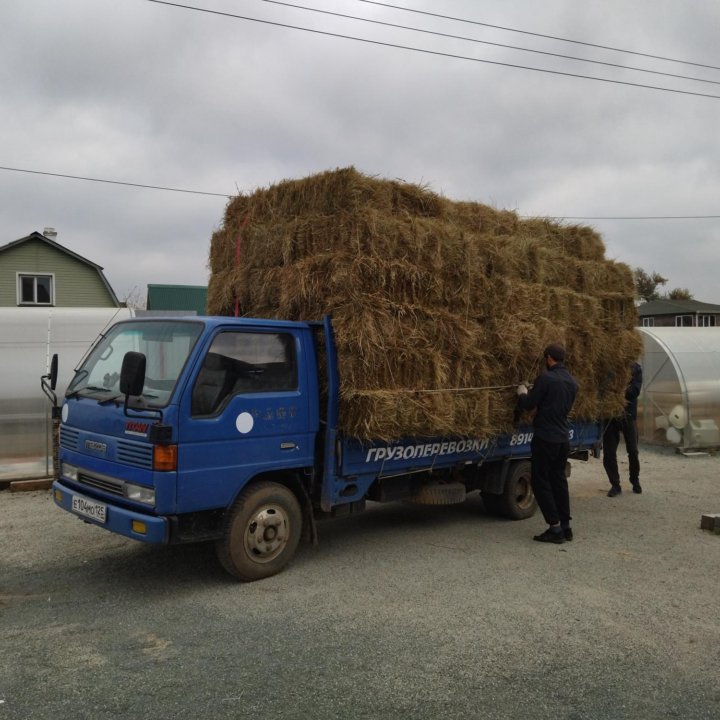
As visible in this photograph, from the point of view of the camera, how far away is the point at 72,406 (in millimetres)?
5793

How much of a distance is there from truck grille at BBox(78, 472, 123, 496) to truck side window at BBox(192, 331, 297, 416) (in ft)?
2.81

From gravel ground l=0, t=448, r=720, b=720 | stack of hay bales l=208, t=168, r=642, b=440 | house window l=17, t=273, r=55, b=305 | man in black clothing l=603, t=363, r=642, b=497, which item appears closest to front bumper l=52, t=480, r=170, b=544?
gravel ground l=0, t=448, r=720, b=720

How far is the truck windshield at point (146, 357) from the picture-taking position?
5.20 m

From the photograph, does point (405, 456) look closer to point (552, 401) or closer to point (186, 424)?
point (552, 401)

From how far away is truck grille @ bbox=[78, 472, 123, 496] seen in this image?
205 inches

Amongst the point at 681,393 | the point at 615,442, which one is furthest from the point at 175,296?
the point at 615,442

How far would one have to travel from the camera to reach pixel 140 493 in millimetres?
5023

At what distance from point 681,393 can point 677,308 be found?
40409mm

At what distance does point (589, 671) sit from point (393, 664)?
1.18 m

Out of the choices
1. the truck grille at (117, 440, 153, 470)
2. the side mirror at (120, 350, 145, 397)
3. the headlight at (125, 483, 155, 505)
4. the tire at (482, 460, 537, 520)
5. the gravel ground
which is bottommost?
the gravel ground

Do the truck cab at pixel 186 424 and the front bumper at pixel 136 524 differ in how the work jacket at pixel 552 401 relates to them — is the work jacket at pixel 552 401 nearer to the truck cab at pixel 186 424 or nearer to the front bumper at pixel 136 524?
the truck cab at pixel 186 424

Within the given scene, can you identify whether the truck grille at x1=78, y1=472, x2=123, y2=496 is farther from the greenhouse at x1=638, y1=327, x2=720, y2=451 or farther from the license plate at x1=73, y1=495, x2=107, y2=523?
the greenhouse at x1=638, y1=327, x2=720, y2=451

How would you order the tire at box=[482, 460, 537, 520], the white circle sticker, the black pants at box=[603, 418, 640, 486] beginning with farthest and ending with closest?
the black pants at box=[603, 418, 640, 486]
the tire at box=[482, 460, 537, 520]
the white circle sticker

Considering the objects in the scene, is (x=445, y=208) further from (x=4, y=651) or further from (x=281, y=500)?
(x=4, y=651)
